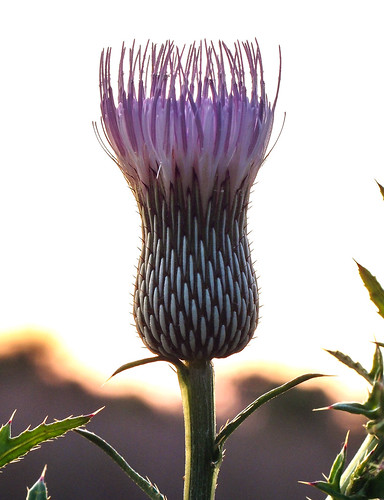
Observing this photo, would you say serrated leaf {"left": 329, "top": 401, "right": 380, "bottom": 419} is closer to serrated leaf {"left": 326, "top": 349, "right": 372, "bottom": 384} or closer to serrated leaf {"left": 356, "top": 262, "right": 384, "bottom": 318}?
serrated leaf {"left": 326, "top": 349, "right": 372, "bottom": 384}

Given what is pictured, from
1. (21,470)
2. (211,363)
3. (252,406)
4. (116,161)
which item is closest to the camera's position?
(252,406)

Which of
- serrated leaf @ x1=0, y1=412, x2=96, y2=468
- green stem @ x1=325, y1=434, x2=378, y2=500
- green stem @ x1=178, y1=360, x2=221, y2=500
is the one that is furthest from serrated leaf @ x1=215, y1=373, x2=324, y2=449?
serrated leaf @ x1=0, y1=412, x2=96, y2=468

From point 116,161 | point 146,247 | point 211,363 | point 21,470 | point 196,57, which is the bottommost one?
point 21,470

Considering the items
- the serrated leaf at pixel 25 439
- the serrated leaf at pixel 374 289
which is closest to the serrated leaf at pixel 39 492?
the serrated leaf at pixel 25 439

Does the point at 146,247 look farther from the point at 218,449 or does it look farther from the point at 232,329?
the point at 218,449

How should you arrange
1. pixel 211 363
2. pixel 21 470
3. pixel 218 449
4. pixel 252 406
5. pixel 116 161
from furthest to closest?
pixel 21 470
pixel 116 161
pixel 211 363
pixel 218 449
pixel 252 406

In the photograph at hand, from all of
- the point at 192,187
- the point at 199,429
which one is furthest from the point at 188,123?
the point at 199,429

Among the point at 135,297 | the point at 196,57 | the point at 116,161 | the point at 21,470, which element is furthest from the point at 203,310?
the point at 21,470
